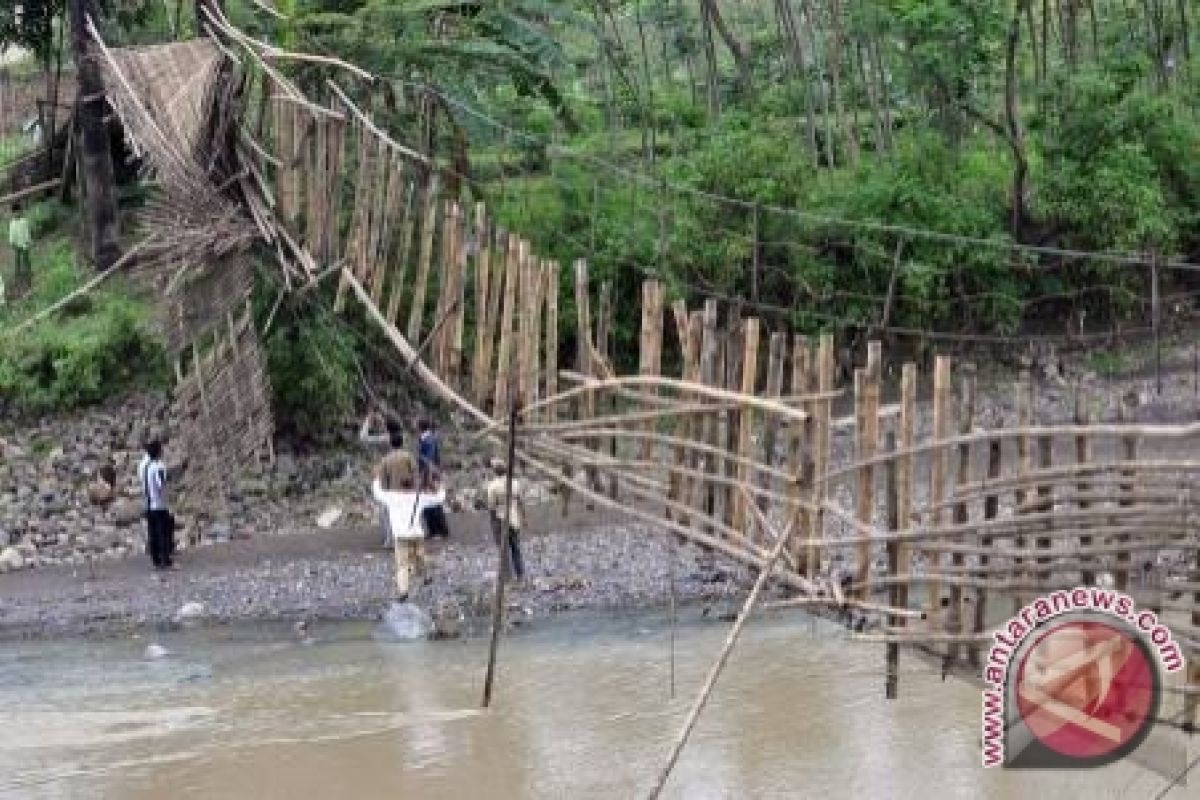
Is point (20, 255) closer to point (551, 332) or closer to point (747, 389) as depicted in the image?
point (551, 332)

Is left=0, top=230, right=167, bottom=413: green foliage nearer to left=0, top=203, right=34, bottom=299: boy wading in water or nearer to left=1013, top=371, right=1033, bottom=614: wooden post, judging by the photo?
left=0, top=203, right=34, bottom=299: boy wading in water

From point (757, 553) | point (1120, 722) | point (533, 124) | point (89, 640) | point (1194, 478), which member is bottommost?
point (89, 640)

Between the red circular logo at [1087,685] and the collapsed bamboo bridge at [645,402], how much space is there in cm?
16

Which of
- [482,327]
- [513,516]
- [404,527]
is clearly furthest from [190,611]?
[482,327]

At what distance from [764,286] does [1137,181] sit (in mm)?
3673

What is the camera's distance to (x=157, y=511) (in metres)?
13.4

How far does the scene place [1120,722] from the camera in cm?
580

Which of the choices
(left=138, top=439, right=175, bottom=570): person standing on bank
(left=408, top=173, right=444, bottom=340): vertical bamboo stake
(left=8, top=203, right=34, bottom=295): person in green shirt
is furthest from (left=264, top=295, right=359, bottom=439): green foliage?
A: (left=408, top=173, right=444, bottom=340): vertical bamboo stake

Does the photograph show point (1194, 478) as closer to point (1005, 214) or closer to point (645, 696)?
point (645, 696)

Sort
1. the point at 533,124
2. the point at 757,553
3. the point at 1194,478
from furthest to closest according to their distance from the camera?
the point at 533,124 < the point at 757,553 < the point at 1194,478

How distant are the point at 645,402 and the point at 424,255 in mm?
2869

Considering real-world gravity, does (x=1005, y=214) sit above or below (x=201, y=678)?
above

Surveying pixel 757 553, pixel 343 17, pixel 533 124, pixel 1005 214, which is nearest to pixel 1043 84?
pixel 1005 214

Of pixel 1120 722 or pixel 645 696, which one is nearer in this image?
pixel 1120 722
